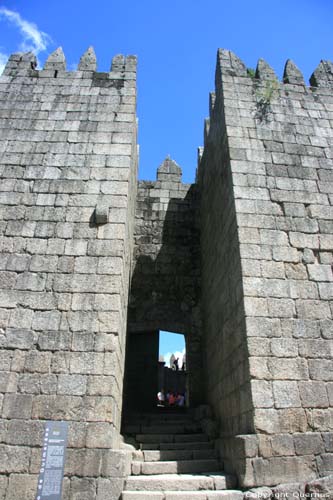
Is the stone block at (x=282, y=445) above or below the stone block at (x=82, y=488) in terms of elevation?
above

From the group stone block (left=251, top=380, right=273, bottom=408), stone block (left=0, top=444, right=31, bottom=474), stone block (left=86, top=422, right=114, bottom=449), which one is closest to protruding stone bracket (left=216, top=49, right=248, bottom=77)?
stone block (left=251, top=380, right=273, bottom=408)

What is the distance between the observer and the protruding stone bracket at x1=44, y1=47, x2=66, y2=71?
274 inches

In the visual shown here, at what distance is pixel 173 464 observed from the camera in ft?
16.1

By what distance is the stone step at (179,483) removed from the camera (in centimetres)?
423

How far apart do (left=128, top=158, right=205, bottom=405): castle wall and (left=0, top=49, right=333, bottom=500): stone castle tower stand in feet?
1.55

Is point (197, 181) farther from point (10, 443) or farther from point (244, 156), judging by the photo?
point (10, 443)

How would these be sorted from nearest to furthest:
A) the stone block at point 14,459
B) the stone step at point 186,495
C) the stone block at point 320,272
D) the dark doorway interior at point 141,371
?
the stone step at point 186,495, the stone block at point 14,459, the stone block at point 320,272, the dark doorway interior at point 141,371

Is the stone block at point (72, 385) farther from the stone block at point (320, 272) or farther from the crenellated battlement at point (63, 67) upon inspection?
the crenellated battlement at point (63, 67)

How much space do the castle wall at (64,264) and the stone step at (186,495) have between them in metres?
0.19

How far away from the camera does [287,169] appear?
5891 millimetres

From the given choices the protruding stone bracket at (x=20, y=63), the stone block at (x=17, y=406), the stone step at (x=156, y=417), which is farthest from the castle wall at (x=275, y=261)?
the protruding stone bracket at (x=20, y=63)

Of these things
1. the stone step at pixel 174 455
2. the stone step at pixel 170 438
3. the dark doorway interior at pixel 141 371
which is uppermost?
the dark doorway interior at pixel 141 371

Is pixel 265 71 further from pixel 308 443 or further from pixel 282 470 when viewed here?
pixel 282 470

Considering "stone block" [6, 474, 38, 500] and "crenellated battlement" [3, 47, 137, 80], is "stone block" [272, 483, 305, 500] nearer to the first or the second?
"stone block" [6, 474, 38, 500]
